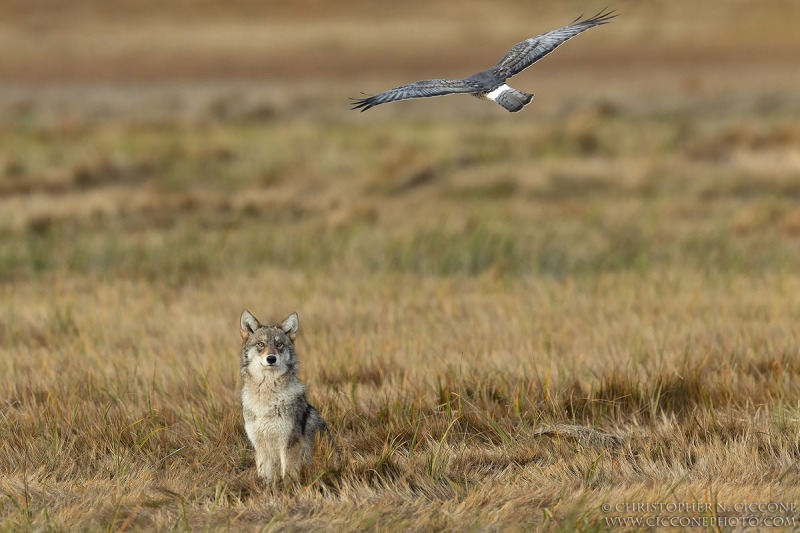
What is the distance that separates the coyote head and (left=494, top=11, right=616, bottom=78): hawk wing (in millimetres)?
1736

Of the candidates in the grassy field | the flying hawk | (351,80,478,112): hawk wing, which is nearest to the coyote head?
the grassy field

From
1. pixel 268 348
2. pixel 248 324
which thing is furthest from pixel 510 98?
pixel 248 324

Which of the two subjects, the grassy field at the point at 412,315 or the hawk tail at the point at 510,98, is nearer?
the hawk tail at the point at 510,98

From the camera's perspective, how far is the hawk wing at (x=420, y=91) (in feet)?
12.6

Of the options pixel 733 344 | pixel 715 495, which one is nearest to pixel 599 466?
pixel 715 495

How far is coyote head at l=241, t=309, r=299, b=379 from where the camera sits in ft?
17.5

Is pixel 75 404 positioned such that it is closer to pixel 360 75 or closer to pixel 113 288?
pixel 113 288

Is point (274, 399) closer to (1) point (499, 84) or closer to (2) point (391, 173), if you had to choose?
(1) point (499, 84)

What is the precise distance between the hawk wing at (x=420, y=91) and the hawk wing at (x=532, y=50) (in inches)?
14.0

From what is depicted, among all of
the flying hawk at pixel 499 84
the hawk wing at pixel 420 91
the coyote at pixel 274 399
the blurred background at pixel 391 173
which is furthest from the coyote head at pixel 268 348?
the blurred background at pixel 391 173

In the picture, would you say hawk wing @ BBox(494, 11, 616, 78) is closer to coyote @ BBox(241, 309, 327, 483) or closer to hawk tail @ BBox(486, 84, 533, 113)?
hawk tail @ BBox(486, 84, 533, 113)

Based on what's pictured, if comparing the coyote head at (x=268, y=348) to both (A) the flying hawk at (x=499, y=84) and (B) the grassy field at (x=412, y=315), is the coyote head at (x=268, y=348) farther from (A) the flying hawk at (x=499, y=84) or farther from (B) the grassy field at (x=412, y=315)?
(A) the flying hawk at (x=499, y=84)

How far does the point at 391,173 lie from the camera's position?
1633 cm

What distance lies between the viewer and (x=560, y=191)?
15.4 meters
